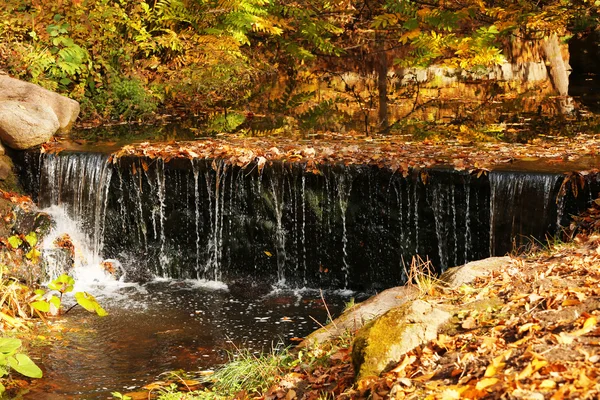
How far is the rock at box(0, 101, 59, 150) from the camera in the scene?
9.73 m

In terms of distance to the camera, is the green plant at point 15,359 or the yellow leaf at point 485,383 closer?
the yellow leaf at point 485,383

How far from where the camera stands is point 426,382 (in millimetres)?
3621

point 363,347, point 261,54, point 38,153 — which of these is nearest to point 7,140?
point 38,153

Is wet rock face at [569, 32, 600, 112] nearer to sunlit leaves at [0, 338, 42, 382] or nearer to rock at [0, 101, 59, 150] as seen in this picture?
rock at [0, 101, 59, 150]

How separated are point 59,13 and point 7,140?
183 inches

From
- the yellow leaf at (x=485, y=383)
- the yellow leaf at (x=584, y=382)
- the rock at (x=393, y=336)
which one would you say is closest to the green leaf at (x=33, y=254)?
the rock at (x=393, y=336)

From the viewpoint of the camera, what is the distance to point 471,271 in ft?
17.0

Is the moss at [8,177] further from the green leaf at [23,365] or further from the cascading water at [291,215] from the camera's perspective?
the green leaf at [23,365]

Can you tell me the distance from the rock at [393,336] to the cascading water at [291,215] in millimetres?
3504

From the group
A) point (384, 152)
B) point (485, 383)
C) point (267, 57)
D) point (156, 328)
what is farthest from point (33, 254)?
point (267, 57)

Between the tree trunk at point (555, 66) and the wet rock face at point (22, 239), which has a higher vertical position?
the tree trunk at point (555, 66)

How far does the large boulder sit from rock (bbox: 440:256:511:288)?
6.45 meters

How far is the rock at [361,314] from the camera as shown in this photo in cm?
532

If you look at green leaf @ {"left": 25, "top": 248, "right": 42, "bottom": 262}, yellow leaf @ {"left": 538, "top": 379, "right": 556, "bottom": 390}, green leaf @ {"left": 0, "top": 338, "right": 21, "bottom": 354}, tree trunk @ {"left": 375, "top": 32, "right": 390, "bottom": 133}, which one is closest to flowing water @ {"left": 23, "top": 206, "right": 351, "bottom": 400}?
green leaf @ {"left": 25, "top": 248, "right": 42, "bottom": 262}
